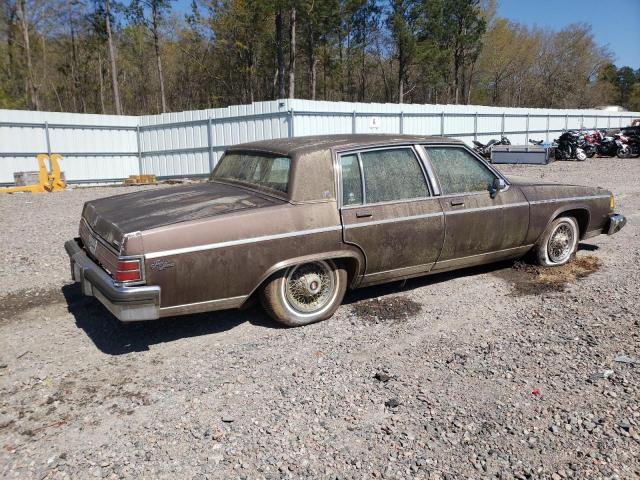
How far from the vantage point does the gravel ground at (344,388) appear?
2.46 m

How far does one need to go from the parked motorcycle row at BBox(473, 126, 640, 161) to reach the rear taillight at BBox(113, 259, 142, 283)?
65.7 ft

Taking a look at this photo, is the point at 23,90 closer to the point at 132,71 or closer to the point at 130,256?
the point at 132,71

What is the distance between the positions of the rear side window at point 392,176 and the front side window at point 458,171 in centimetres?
23

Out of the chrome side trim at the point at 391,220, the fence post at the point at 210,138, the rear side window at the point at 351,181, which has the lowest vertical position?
the chrome side trim at the point at 391,220

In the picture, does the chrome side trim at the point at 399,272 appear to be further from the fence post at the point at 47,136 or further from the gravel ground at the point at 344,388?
the fence post at the point at 47,136

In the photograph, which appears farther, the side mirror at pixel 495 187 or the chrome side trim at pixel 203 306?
the side mirror at pixel 495 187

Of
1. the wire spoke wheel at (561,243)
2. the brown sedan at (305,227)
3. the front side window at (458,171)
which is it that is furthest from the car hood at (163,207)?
Answer: the wire spoke wheel at (561,243)

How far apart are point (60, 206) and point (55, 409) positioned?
9830 millimetres

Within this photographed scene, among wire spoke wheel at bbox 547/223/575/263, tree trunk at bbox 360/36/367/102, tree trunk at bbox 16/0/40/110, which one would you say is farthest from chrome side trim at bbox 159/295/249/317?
tree trunk at bbox 360/36/367/102

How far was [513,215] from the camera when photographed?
499cm

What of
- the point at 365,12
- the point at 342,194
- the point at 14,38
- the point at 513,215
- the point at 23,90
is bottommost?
the point at 513,215

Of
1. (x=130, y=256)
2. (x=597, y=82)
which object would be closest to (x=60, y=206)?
(x=130, y=256)

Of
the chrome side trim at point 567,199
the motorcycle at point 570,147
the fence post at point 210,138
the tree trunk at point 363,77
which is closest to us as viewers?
the chrome side trim at point 567,199

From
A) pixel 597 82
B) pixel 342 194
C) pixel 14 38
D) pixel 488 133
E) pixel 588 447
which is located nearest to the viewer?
pixel 588 447
